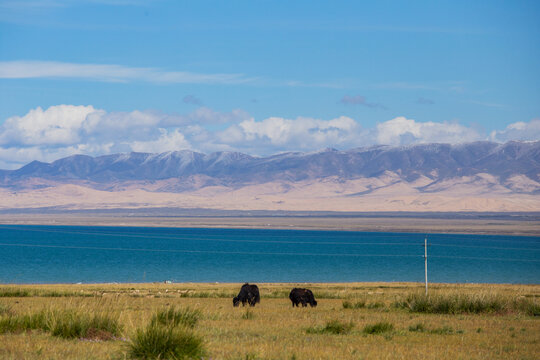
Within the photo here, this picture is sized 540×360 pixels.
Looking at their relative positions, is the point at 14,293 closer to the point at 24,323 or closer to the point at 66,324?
the point at 24,323

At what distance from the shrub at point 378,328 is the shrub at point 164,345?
5.88 meters

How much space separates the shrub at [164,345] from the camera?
11961 mm

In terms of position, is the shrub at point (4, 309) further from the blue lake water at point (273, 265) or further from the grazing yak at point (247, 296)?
the blue lake water at point (273, 265)

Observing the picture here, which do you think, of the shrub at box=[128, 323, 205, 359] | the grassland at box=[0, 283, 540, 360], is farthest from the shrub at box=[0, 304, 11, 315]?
the shrub at box=[128, 323, 205, 359]

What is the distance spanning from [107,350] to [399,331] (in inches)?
281

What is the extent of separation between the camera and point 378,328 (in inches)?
669

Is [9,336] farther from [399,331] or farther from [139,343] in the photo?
[399,331]

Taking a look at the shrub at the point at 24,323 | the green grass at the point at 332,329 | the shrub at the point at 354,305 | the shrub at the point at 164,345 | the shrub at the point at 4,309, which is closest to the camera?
the shrub at the point at 164,345

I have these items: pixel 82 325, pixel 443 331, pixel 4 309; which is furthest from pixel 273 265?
pixel 82 325

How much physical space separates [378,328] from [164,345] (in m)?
6.63

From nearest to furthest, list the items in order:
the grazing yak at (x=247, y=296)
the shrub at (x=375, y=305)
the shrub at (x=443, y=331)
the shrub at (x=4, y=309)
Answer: the shrub at (x=443, y=331), the shrub at (x=4, y=309), the shrub at (x=375, y=305), the grazing yak at (x=247, y=296)

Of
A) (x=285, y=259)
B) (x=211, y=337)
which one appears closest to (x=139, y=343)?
(x=211, y=337)

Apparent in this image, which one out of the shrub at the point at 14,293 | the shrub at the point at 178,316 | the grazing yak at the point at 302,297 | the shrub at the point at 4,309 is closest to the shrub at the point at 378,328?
the shrub at the point at 178,316

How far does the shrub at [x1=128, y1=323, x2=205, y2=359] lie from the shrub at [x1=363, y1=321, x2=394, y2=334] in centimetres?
588
